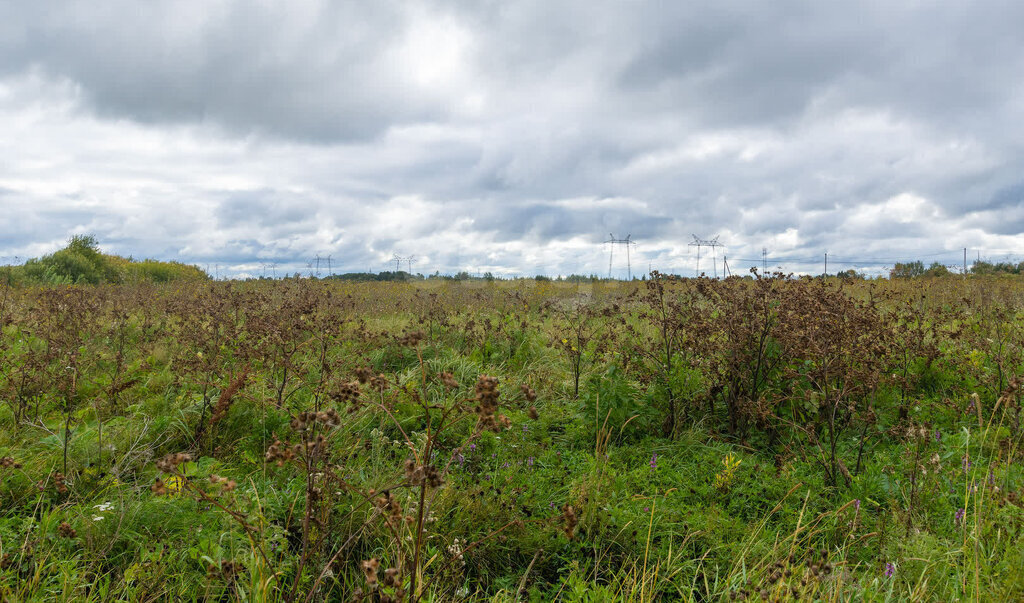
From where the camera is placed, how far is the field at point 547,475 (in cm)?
245

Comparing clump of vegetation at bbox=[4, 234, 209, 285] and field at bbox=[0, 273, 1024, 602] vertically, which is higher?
clump of vegetation at bbox=[4, 234, 209, 285]

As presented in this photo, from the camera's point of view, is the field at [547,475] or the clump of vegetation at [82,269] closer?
the field at [547,475]

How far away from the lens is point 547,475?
12.9ft

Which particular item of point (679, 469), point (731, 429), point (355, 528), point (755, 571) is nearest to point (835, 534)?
point (755, 571)

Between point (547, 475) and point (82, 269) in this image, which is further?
point (82, 269)

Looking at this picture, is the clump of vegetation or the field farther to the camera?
the clump of vegetation

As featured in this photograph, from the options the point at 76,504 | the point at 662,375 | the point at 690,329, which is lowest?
the point at 76,504

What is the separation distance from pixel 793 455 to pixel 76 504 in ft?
15.7

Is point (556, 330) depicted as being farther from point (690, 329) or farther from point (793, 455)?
point (793, 455)

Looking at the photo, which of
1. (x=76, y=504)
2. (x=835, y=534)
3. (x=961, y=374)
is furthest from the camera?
(x=961, y=374)

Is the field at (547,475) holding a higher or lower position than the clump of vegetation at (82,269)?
lower

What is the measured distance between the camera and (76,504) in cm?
296

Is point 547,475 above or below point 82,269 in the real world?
below

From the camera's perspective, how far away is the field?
2.45m
